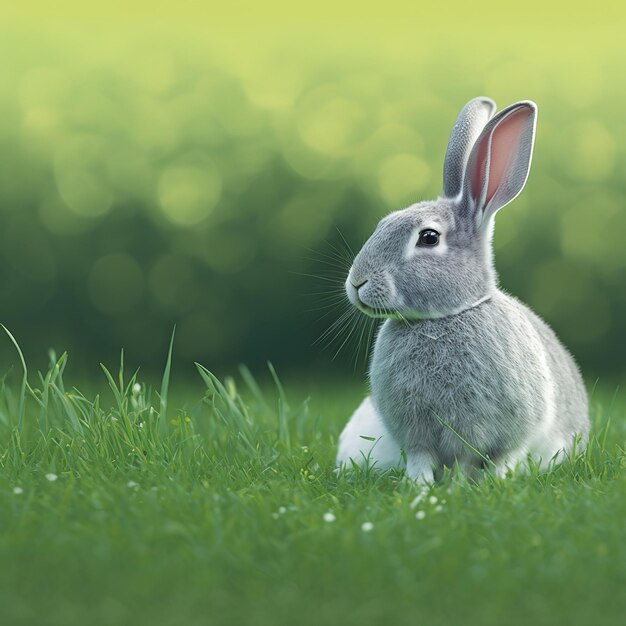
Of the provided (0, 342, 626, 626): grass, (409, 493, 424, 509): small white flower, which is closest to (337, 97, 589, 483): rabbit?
(0, 342, 626, 626): grass

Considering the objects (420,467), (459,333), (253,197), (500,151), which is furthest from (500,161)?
(253,197)

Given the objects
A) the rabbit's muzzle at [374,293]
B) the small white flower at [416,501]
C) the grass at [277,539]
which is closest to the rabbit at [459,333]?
the rabbit's muzzle at [374,293]

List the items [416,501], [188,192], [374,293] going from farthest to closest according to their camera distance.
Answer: [188,192]
[374,293]
[416,501]

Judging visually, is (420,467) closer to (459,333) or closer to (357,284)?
(459,333)

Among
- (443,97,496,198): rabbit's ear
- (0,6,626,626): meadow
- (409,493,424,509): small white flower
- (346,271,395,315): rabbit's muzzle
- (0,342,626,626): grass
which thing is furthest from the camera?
(0,6,626,626): meadow

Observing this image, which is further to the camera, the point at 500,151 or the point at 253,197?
the point at 253,197

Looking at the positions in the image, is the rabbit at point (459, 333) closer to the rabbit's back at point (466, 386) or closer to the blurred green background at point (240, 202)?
the rabbit's back at point (466, 386)

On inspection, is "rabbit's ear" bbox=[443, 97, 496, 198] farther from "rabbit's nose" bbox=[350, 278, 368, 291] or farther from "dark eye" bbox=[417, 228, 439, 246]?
"rabbit's nose" bbox=[350, 278, 368, 291]

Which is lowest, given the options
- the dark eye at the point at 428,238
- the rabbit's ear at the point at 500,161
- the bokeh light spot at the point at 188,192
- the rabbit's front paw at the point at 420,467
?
the rabbit's front paw at the point at 420,467
